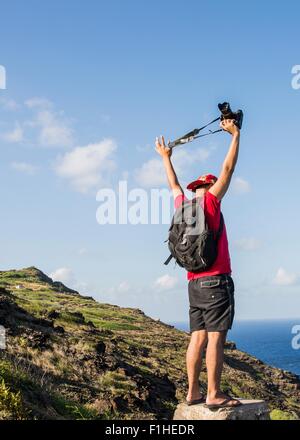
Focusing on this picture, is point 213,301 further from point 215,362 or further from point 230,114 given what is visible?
point 230,114

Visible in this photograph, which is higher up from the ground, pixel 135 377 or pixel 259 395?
pixel 135 377

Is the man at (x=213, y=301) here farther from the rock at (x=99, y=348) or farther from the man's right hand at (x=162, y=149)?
the rock at (x=99, y=348)

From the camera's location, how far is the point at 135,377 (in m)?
22.5

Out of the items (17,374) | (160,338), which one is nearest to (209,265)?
(17,374)

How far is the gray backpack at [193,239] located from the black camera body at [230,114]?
1295 mm

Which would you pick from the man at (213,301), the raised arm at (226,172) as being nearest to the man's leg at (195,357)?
the man at (213,301)

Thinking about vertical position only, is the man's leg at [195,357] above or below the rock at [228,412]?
above

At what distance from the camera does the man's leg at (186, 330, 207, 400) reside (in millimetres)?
7189

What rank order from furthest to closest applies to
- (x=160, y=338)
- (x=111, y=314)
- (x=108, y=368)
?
(x=111, y=314), (x=160, y=338), (x=108, y=368)

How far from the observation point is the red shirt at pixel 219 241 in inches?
274

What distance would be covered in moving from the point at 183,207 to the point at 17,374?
4.20m

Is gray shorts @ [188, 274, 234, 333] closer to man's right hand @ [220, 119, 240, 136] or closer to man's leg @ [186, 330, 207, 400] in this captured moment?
man's leg @ [186, 330, 207, 400]

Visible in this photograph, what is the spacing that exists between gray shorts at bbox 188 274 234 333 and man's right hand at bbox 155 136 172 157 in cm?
232
